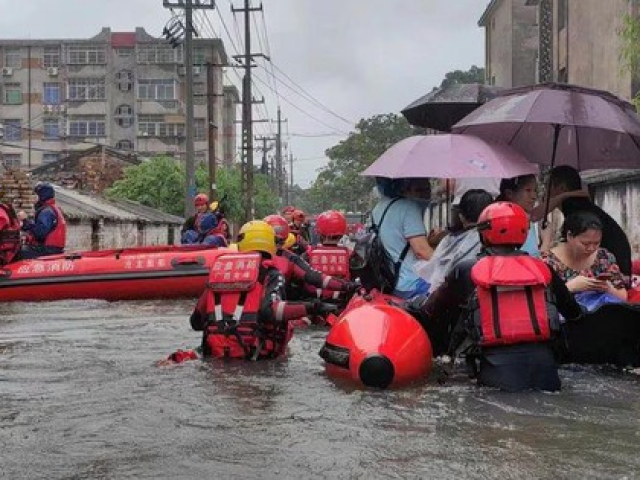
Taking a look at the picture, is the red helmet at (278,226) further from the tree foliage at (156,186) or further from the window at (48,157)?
the window at (48,157)

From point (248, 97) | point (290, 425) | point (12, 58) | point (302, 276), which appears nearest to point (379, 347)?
point (290, 425)

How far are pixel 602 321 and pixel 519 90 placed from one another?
6.36 ft

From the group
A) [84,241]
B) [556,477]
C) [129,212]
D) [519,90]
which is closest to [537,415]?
[556,477]

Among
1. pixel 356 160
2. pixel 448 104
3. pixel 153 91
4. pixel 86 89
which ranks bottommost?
pixel 448 104

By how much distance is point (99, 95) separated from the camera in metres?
69.1

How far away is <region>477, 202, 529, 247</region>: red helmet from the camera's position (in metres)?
5.45

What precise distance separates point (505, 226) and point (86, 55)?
6829 cm

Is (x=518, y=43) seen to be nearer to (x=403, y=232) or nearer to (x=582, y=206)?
(x=582, y=206)

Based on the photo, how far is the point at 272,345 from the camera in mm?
6883

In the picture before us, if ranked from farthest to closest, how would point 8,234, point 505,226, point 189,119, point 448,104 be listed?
1. point 189,119
2. point 8,234
3. point 448,104
4. point 505,226

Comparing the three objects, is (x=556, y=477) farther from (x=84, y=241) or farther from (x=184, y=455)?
(x=84, y=241)

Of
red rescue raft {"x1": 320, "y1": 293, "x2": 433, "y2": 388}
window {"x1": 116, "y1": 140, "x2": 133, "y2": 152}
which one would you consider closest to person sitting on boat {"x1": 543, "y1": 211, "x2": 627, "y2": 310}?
red rescue raft {"x1": 320, "y1": 293, "x2": 433, "y2": 388}

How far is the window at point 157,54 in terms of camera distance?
68.3 metres

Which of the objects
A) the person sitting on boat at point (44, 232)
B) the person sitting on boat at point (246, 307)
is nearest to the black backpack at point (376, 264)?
the person sitting on boat at point (246, 307)
